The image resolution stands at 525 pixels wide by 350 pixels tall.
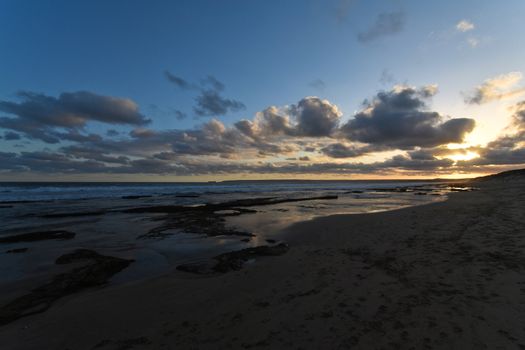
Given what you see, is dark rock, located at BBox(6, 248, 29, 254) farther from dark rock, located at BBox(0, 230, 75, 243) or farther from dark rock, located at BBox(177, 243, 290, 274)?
dark rock, located at BBox(177, 243, 290, 274)

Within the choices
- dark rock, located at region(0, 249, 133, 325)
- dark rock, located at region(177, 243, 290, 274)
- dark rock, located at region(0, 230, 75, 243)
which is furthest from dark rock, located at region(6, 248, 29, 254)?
dark rock, located at region(177, 243, 290, 274)

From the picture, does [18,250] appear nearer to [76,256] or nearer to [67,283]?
[76,256]

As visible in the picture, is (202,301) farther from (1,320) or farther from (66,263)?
(66,263)

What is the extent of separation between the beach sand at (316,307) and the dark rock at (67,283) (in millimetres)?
348

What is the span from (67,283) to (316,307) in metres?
6.53

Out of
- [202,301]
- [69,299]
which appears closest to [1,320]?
[69,299]

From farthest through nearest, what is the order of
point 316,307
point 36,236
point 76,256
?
point 36,236
point 76,256
point 316,307

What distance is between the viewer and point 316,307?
5.51 meters

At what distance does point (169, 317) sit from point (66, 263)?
238 inches

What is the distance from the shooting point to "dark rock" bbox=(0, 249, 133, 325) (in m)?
5.90

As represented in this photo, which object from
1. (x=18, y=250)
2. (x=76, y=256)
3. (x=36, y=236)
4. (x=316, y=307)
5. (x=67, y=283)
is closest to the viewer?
(x=316, y=307)

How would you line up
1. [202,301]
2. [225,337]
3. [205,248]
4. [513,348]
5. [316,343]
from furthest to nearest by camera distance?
[205,248] → [202,301] → [225,337] → [316,343] → [513,348]

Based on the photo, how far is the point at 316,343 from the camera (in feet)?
14.2

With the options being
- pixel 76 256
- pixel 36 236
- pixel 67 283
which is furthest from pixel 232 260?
pixel 36 236
